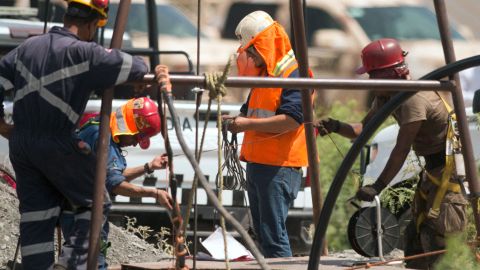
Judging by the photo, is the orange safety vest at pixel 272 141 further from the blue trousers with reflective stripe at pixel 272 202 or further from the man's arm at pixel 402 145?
the man's arm at pixel 402 145

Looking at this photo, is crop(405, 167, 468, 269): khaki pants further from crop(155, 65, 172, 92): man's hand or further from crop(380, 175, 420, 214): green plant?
crop(155, 65, 172, 92): man's hand

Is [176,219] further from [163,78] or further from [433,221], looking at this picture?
[433,221]

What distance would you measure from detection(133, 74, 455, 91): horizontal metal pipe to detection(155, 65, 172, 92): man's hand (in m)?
0.04

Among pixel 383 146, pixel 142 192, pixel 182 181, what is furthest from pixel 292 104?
pixel 383 146

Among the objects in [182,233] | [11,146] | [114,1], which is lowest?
[182,233]

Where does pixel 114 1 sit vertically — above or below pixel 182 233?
above

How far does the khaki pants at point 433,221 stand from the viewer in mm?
7281

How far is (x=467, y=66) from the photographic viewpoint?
18.7ft

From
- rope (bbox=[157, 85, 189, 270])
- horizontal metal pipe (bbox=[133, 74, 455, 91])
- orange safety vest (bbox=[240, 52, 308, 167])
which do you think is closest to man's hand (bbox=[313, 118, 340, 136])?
orange safety vest (bbox=[240, 52, 308, 167])

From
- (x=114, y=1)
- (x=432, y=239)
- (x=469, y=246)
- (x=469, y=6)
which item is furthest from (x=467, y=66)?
(x=469, y=6)

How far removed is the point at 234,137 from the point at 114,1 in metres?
9.11

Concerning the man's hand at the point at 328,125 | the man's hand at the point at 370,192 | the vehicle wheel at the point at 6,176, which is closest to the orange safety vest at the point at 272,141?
the man's hand at the point at 328,125

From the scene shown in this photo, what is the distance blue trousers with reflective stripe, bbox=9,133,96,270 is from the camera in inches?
237

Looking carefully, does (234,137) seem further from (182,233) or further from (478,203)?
(182,233)
